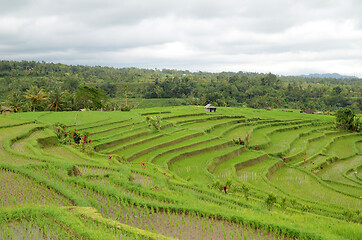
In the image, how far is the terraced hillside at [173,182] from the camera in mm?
5336

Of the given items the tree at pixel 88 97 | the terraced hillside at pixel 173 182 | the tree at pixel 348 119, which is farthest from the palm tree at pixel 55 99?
the tree at pixel 348 119

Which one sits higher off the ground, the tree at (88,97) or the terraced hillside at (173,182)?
the tree at (88,97)

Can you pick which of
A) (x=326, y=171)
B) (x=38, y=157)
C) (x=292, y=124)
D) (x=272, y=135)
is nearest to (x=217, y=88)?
(x=292, y=124)

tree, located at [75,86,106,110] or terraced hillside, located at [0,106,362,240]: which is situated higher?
tree, located at [75,86,106,110]

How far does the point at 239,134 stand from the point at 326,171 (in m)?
8.28

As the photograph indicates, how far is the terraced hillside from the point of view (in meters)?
5.34

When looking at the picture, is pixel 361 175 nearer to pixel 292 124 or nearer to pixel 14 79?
pixel 292 124

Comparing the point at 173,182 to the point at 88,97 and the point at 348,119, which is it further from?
the point at 88,97

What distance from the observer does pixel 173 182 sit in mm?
9516

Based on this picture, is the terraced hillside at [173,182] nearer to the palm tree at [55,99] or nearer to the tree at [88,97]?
the palm tree at [55,99]

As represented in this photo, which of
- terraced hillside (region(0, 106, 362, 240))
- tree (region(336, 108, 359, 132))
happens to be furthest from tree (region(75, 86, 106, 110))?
tree (region(336, 108, 359, 132))

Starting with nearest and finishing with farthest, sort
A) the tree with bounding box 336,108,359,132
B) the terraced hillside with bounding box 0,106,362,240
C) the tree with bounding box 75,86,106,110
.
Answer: the terraced hillside with bounding box 0,106,362,240 < the tree with bounding box 336,108,359,132 < the tree with bounding box 75,86,106,110

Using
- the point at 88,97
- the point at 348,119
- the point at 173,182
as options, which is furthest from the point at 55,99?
the point at 348,119

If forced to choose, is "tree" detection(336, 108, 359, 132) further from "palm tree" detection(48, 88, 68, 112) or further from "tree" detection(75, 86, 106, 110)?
"palm tree" detection(48, 88, 68, 112)
